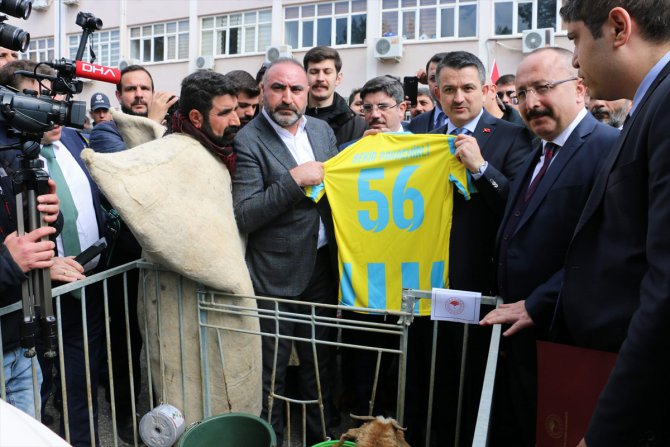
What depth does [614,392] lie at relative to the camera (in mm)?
1199

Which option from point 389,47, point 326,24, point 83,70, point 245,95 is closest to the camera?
point 83,70

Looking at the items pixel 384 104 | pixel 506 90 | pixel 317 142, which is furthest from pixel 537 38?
pixel 317 142

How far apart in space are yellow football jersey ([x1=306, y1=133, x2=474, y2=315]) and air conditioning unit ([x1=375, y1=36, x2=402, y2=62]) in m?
15.3

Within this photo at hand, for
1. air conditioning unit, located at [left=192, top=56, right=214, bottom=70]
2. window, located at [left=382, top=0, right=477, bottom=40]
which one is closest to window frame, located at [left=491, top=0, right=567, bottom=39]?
window, located at [left=382, top=0, right=477, bottom=40]

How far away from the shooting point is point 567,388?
1612mm

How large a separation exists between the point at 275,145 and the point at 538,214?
4.67 feet

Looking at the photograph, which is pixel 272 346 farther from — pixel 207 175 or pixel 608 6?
pixel 608 6

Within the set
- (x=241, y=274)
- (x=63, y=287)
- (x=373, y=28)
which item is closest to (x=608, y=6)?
(x=241, y=274)

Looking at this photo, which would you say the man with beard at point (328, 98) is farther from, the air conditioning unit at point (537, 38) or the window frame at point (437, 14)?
the window frame at point (437, 14)

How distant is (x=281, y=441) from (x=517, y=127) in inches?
84.4

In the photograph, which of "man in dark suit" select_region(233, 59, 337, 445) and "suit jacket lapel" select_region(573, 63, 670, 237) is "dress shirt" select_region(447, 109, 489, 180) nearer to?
"man in dark suit" select_region(233, 59, 337, 445)

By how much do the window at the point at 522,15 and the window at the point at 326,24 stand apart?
452 centimetres

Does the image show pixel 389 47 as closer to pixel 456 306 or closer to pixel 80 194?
pixel 80 194

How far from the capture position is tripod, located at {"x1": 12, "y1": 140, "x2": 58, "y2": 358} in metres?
2.04
